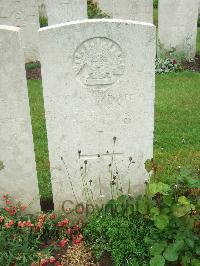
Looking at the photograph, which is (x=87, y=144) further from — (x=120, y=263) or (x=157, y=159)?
(x=157, y=159)

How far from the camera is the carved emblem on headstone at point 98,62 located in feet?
10.7

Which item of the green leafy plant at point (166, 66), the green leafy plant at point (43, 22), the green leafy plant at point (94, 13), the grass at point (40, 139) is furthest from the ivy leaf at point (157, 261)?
the green leafy plant at point (43, 22)

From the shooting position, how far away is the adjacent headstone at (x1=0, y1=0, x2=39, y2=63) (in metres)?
8.92

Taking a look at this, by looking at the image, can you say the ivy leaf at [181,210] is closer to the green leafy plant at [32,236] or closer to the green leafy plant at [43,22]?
the green leafy plant at [32,236]

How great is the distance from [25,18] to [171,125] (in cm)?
A: 488

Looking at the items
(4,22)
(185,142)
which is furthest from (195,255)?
(4,22)

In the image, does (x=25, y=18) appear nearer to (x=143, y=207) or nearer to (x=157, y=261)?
(x=143, y=207)

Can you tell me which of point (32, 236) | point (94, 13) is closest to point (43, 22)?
point (94, 13)

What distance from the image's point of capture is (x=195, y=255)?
3.07m

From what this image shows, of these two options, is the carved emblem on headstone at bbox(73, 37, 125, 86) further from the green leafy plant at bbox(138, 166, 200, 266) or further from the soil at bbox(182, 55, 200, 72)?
the soil at bbox(182, 55, 200, 72)

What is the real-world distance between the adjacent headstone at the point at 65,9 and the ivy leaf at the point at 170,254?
18.5 ft

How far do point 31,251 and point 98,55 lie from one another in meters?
1.63

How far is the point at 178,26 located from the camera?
8.81 meters

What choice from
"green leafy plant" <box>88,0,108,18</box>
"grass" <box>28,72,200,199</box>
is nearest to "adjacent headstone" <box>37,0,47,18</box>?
"green leafy plant" <box>88,0,108,18</box>
